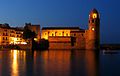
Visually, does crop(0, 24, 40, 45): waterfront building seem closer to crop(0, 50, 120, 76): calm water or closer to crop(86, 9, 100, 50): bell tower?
Result: crop(86, 9, 100, 50): bell tower

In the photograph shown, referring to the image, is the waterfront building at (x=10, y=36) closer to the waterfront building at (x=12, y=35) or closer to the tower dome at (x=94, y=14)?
the waterfront building at (x=12, y=35)

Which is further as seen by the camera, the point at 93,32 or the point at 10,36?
the point at 10,36

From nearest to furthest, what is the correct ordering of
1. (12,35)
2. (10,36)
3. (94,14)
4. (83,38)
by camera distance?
(83,38) → (94,14) → (10,36) → (12,35)

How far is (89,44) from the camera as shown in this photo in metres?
85.0

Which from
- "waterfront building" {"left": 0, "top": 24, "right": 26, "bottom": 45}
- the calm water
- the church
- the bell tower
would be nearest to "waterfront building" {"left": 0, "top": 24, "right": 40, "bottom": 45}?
"waterfront building" {"left": 0, "top": 24, "right": 26, "bottom": 45}

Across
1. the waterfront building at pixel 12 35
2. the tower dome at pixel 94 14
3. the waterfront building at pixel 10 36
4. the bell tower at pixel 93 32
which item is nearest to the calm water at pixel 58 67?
the bell tower at pixel 93 32

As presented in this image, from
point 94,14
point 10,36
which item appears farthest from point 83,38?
point 10,36

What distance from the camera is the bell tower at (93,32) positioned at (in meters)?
84.8

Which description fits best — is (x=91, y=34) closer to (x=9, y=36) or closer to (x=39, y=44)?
(x=39, y=44)

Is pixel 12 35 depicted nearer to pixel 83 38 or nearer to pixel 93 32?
pixel 83 38

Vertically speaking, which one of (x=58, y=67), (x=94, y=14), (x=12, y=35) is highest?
(x=94, y=14)

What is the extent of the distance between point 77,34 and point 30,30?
15.3 meters

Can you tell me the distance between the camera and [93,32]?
85.6 meters

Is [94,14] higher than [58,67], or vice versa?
[94,14]
